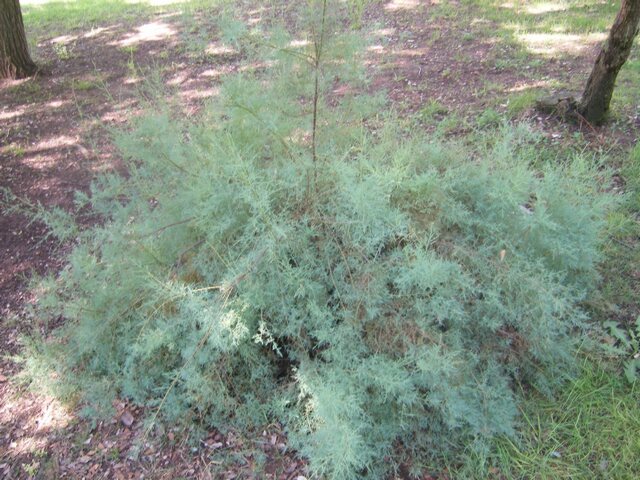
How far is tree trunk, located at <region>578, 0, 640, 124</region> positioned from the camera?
374 cm

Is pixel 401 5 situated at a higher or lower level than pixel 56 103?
higher

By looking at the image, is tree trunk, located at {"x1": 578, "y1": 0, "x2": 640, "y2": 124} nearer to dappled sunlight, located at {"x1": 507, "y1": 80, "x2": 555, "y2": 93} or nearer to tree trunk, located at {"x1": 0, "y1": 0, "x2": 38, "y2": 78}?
dappled sunlight, located at {"x1": 507, "y1": 80, "x2": 555, "y2": 93}

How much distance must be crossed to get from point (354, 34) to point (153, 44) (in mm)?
4846

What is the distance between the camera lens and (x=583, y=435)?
2.36 m

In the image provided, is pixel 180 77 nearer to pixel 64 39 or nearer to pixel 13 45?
pixel 13 45

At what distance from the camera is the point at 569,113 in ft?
13.9

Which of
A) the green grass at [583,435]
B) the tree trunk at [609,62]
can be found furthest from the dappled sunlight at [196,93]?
the green grass at [583,435]

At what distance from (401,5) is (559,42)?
91.9 inches

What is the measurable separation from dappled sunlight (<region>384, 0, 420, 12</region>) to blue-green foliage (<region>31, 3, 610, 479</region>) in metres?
4.86

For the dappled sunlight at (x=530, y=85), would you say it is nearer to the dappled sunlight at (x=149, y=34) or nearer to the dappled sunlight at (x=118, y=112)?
the dappled sunlight at (x=118, y=112)

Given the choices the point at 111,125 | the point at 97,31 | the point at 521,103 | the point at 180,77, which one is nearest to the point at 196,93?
the point at 180,77

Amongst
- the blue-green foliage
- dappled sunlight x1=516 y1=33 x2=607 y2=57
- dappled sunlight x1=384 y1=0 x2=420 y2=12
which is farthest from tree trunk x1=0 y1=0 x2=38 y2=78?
dappled sunlight x1=516 y1=33 x2=607 y2=57

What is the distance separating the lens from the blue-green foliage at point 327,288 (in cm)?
218

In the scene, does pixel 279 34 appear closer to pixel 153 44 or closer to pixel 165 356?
pixel 165 356
